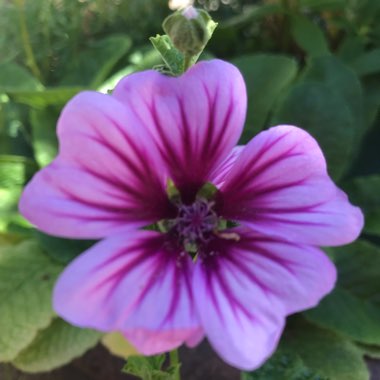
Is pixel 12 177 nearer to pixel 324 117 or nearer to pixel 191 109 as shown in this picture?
pixel 324 117

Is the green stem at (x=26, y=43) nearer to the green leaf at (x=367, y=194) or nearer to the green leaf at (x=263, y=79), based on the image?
the green leaf at (x=263, y=79)

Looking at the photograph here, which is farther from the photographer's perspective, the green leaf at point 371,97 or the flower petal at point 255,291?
the green leaf at point 371,97

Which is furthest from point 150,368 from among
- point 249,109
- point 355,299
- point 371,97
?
point 371,97

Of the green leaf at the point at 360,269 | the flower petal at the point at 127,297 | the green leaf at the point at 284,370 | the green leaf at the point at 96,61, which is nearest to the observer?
the flower petal at the point at 127,297

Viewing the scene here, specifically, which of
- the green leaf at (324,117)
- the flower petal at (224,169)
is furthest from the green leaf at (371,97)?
the flower petal at (224,169)

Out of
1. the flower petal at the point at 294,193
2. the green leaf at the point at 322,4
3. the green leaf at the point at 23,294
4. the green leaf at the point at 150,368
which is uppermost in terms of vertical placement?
the flower petal at the point at 294,193

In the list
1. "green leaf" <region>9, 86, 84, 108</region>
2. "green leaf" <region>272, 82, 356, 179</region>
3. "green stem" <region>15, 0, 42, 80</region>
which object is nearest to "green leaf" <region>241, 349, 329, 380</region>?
"green leaf" <region>272, 82, 356, 179</region>

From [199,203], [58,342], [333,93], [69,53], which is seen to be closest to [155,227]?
[199,203]
